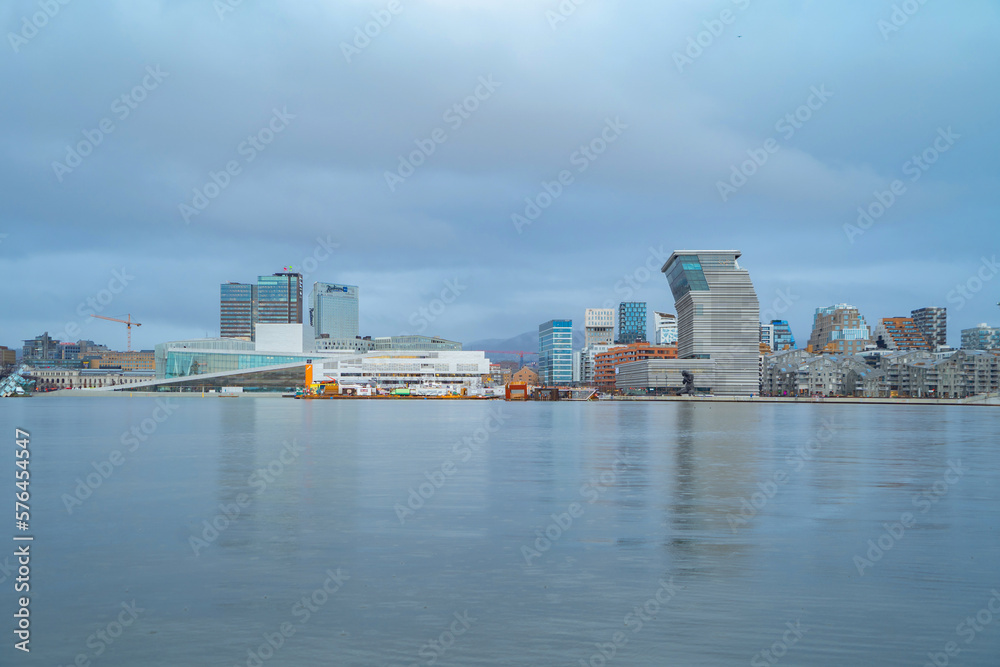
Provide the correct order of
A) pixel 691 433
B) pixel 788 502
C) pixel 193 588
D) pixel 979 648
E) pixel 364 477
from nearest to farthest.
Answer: pixel 979 648 → pixel 193 588 → pixel 788 502 → pixel 364 477 → pixel 691 433

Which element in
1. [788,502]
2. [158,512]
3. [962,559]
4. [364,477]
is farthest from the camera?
[364,477]

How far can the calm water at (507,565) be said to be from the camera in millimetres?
10523

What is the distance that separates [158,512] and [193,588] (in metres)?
7.97

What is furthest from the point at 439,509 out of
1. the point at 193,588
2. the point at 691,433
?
the point at 691,433

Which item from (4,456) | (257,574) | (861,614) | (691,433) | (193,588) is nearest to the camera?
(861,614)

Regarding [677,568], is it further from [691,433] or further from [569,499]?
[691,433]

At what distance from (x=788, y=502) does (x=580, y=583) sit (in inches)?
436

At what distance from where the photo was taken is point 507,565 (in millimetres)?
14672

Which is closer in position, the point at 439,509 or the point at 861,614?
the point at 861,614

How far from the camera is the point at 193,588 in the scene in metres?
13.0

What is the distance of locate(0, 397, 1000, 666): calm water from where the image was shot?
10.5 m

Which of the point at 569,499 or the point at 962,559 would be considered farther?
the point at 569,499

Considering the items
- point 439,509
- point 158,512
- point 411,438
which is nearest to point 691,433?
point 411,438

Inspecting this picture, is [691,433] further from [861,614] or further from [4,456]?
[861,614]
